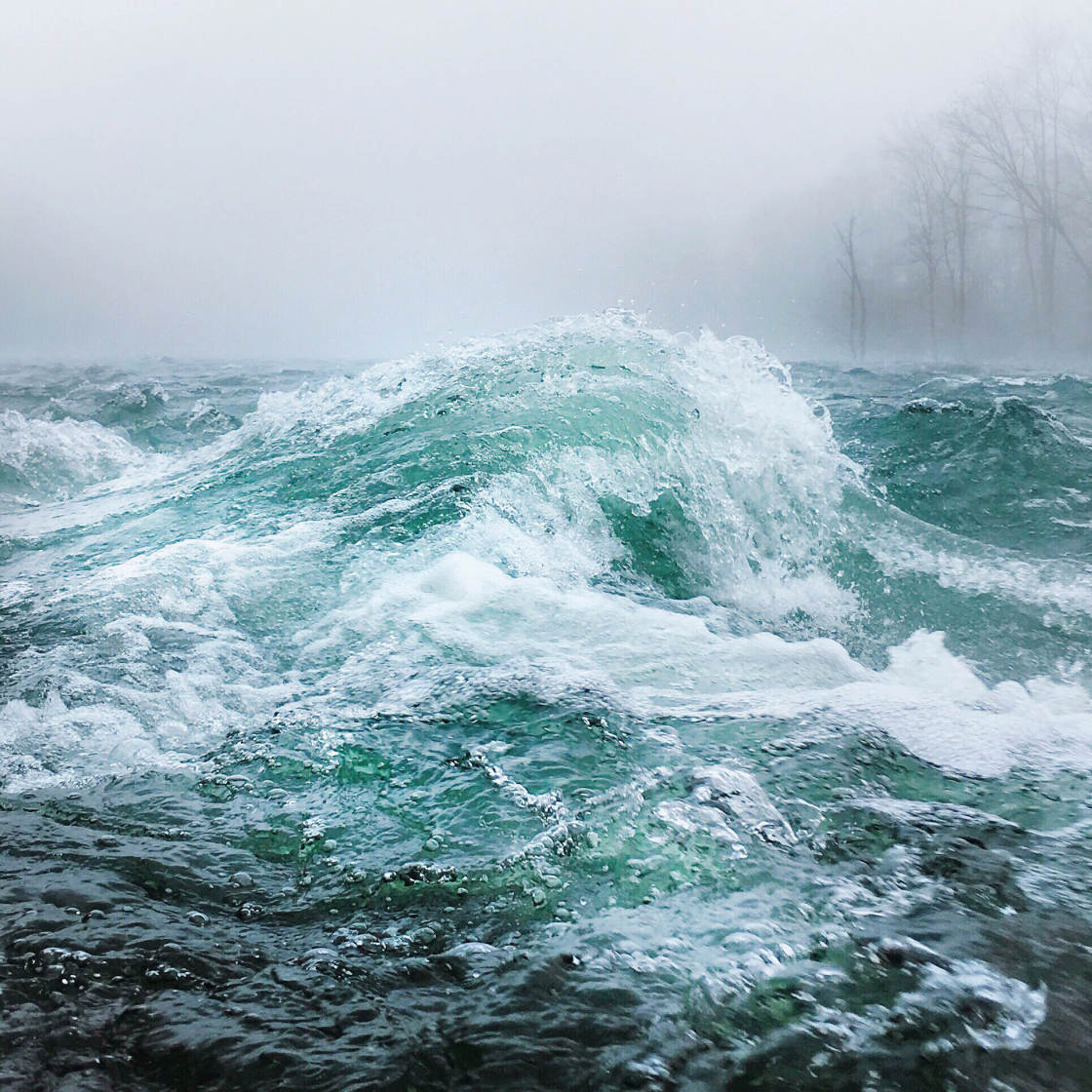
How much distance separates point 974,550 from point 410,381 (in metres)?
2.87

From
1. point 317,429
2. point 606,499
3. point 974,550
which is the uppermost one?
point 317,429

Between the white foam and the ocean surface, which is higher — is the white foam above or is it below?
above

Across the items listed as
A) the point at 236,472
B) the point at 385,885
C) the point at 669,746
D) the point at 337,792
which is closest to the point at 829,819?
the point at 669,746

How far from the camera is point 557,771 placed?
1302mm

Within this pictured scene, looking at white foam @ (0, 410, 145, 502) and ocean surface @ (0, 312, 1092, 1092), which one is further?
white foam @ (0, 410, 145, 502)

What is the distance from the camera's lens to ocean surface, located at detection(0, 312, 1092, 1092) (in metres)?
0.77

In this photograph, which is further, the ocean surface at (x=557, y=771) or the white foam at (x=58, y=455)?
the white foam at (x=58, y=455)

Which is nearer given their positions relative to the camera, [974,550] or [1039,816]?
[1039,816]

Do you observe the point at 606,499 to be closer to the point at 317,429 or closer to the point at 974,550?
the point at 974,550

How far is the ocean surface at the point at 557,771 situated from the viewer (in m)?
0.77

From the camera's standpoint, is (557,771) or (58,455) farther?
(58,455)

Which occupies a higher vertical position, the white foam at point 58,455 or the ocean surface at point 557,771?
the white foam at point 58,455

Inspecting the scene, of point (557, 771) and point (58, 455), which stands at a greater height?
point (58, 455)

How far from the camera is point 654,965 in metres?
0.88
